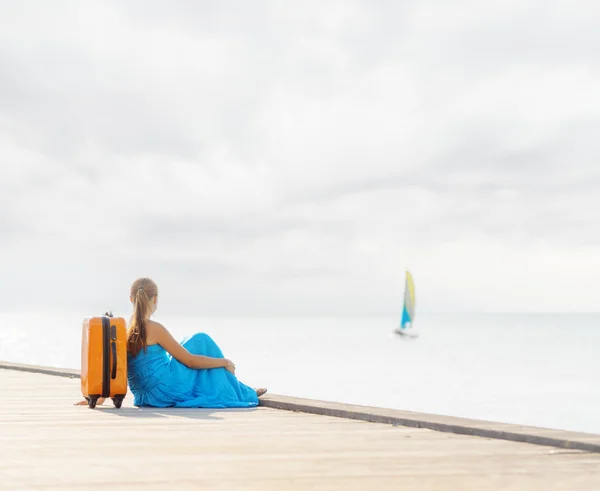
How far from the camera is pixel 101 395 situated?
791cm

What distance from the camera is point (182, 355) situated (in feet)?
26.7

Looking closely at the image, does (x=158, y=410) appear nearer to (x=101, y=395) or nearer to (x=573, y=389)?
(x=101, y=395)

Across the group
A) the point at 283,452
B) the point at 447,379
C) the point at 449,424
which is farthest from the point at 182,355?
the point at 447,379

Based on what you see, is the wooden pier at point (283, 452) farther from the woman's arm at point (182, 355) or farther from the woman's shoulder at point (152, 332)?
the woman's shoulder at point (152, 332)

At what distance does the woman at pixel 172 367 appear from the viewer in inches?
321

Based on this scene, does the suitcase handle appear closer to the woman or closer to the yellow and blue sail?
the woman

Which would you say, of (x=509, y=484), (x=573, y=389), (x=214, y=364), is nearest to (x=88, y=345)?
(x=214, y=364)

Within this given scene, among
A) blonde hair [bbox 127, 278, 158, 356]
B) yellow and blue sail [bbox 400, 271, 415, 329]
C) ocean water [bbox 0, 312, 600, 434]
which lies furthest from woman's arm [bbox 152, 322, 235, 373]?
yellow and blue sail [bbox 400, 271, 415, 329]

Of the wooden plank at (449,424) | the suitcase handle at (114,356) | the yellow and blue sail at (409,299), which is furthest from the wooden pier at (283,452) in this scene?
the yellow and blue sail at (409,299)

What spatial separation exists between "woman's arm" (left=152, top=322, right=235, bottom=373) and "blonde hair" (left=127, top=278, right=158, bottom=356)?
123mm

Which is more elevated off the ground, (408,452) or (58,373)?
(58,373)

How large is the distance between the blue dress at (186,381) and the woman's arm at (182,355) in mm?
80

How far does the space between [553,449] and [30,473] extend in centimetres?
296

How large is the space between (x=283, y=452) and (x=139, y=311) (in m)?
3.17
